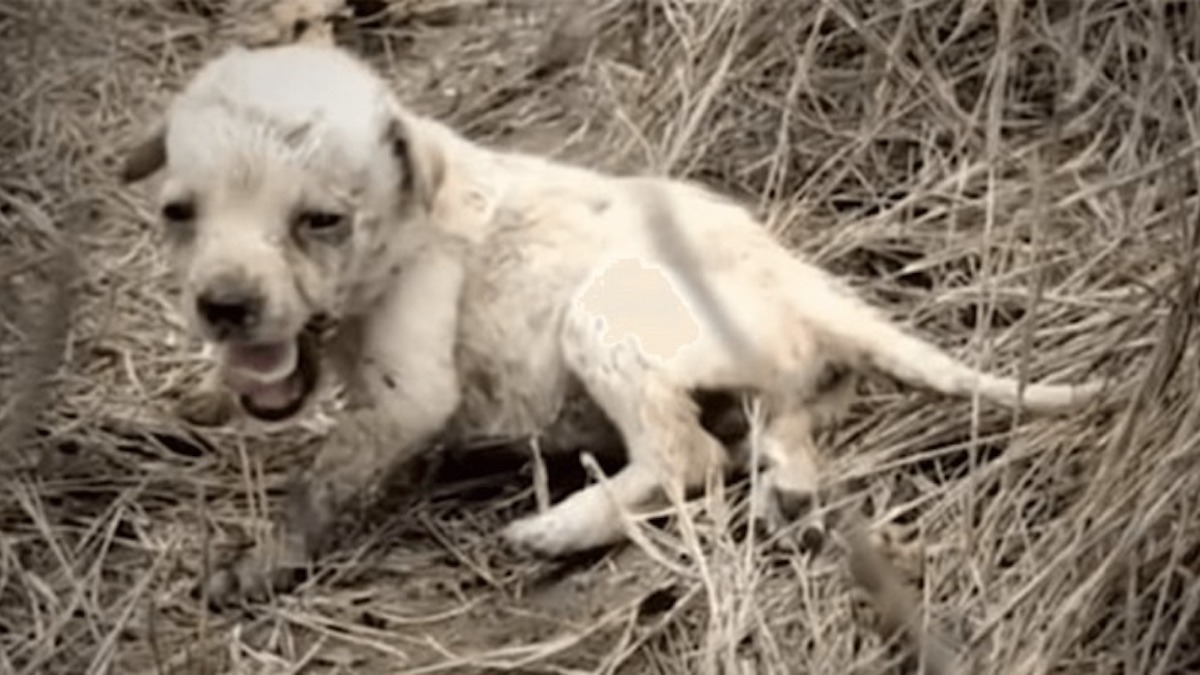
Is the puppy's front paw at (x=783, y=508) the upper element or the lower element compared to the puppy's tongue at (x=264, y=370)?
lower

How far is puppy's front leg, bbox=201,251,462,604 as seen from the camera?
13.3ft

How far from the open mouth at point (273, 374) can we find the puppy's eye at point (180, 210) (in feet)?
0.51

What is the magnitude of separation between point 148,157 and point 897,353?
931mm

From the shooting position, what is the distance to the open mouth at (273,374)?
3939mm

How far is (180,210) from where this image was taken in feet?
12.7

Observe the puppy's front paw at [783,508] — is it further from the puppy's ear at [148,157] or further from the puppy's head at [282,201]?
the puppy's ear at [148,157]

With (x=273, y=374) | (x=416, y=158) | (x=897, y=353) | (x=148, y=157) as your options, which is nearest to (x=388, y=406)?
(x=273, y=374)

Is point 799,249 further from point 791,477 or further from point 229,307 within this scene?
point 229,307

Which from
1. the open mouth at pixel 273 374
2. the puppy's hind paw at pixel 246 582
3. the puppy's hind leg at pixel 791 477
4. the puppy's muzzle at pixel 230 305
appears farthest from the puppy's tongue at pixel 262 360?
the puppy's hind leg at pixel 791 477

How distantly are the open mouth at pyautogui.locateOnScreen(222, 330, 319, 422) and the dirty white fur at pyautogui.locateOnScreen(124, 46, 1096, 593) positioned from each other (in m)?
0.06

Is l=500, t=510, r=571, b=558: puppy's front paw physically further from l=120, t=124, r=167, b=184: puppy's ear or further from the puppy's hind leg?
l=120, t=124, r=167, b=184: puppy's ear

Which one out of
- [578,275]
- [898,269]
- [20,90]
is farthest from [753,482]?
[20,90]

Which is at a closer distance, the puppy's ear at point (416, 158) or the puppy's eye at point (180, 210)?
the puppy's eye at point (180, 210)

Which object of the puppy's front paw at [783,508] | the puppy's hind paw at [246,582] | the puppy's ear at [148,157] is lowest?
the puppy's hind paw at [246,582]
